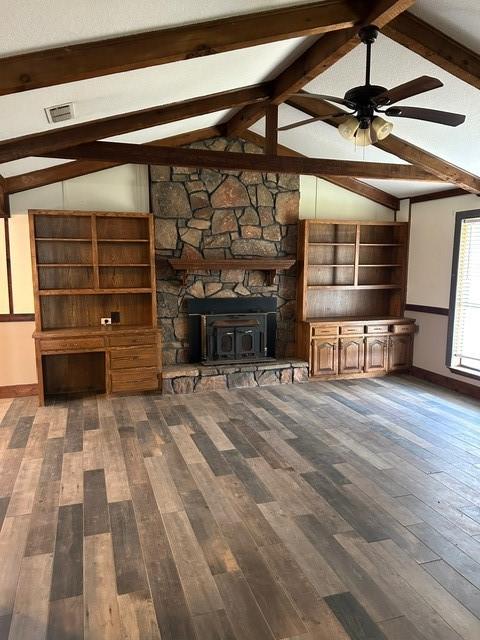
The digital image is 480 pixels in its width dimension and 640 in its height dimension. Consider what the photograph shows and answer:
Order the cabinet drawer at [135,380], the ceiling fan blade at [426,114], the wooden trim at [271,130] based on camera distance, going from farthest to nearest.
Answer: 1. the cabinet drawer at [135,380]
2. the wooden trim at [271,130]
3. the ceiling fan blade at [426,114]

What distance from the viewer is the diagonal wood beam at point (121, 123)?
3.60 metres

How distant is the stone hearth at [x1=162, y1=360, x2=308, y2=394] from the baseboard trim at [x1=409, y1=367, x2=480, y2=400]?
1.78m

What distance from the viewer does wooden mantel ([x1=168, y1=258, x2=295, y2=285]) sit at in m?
5.61

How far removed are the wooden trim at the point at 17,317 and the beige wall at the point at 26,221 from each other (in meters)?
0.04

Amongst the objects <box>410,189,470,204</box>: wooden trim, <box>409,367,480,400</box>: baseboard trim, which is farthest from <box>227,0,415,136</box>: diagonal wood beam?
<box>409,367,480,400</box>: baseboard trim

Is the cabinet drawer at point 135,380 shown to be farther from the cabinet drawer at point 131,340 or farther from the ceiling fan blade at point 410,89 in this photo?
the ceiling fan blade at point 410,89

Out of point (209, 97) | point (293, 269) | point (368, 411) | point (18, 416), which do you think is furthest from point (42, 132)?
point (368, 411)

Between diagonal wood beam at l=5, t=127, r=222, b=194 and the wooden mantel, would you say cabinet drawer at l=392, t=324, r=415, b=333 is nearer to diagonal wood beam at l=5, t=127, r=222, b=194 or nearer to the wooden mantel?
the wooden mantel

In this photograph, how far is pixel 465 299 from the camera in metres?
5.80

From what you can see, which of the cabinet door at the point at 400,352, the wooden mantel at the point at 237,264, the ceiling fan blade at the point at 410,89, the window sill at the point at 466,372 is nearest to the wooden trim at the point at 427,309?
the cabinet door at the point at 400,352

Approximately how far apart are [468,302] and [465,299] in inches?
2.4

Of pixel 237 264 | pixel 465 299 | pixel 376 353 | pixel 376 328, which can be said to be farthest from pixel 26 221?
pixel 465 299

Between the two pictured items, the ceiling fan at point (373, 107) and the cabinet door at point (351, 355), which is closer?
the ceiling fan at point (373, 107)

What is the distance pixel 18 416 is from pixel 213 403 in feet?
7.03
